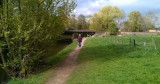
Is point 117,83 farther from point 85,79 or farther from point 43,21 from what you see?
point 43,21

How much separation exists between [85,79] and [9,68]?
6553 millimetres

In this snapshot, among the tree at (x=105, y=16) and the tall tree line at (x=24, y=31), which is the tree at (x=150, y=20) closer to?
the tree at (x=105, y=16)

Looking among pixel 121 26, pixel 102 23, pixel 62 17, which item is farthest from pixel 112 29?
pixel 62 17

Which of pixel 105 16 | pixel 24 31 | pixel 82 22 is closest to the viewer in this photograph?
pixel 24 31

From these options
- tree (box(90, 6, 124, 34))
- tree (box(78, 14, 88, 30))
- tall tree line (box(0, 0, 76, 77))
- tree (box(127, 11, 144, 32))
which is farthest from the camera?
tree (box(78, 14, 88, 30))

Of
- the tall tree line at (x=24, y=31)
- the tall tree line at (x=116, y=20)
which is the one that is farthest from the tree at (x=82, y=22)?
the tall tree line at (x=24, y=31)

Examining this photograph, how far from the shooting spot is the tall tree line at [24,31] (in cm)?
1916

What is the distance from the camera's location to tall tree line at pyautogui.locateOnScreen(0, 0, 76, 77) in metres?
19.2

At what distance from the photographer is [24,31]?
1936 cm

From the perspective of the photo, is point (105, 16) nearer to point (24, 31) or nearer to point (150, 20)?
point (150, 20)

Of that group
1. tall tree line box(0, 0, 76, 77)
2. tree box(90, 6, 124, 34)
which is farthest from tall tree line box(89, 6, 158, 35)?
tall tree line box(0, 0, 76, 77)

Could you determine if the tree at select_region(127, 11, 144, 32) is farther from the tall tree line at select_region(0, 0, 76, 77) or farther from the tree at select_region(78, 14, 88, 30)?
the tall tree line at select_region(0, 0, 76, 77)

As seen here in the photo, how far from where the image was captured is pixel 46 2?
848 inches

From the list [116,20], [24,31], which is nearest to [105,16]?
[116,20]
